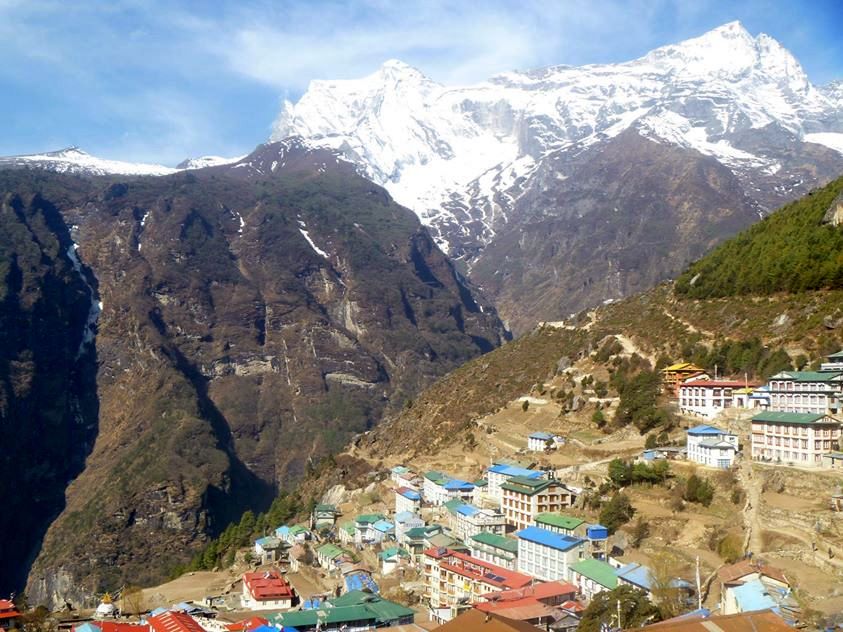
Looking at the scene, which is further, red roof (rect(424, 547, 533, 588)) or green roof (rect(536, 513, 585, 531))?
green roof (rect(536, 513, 585, 531))

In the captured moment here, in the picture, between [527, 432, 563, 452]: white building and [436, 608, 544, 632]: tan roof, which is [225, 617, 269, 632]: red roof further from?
[527, 432, 563, 452]: white building

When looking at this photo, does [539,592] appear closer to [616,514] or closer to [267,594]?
[616,514]

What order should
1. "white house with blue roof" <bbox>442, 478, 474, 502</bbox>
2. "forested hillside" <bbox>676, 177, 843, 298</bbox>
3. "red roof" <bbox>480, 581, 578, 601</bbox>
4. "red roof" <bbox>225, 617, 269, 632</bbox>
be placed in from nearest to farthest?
"red roof" <bbox>480, 581, 578, 601</bbox> → "red roof" <bbox>225, 617, 269, 632</bbox> → "white house with blue roof" <bbox>442, 478, 474, 502</bbox> → "forested hillside" <bbox>676, 177, 843, 298</bbox>

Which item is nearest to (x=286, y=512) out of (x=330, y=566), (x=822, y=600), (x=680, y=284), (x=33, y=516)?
(x=330, y=566)

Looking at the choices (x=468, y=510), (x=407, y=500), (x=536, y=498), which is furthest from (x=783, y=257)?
(x=407, y=500)

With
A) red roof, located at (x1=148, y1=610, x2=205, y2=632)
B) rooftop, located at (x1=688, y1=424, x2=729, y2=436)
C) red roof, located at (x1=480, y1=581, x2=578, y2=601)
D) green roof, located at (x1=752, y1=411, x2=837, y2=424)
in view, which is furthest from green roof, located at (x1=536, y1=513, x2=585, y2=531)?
red roof, located at (x1=148, y1=610, x2=205, y2=632)

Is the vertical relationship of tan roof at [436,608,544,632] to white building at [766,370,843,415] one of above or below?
below

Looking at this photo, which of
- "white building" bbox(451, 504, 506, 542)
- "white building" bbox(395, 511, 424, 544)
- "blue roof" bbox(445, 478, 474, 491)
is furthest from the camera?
"blue roof" bbox(445, 478, 474, 491)
